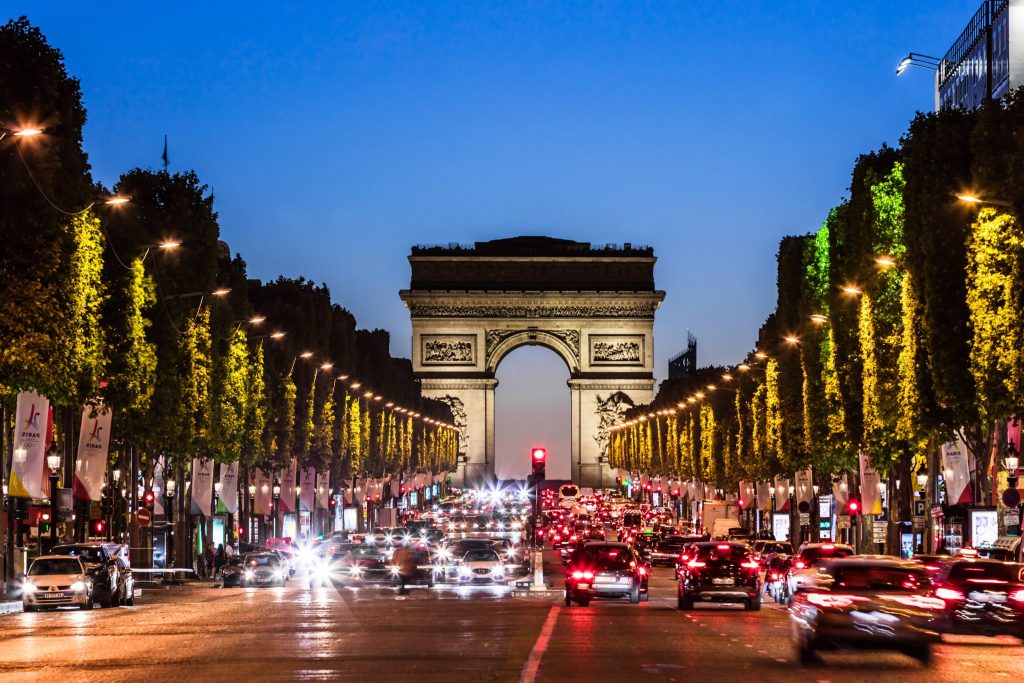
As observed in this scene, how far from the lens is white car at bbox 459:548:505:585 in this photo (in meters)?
59.2

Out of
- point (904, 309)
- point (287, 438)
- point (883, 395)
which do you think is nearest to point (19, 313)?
point (904, 309)

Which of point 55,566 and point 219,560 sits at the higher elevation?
point 55,566

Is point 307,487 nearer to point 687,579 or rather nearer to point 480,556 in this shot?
point 480,556

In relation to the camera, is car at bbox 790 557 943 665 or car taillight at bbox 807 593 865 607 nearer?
car at bbox 790 557 943 665

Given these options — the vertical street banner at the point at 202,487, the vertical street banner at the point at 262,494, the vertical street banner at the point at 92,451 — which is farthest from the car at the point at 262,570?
the vertical street banner at the point at 262,494

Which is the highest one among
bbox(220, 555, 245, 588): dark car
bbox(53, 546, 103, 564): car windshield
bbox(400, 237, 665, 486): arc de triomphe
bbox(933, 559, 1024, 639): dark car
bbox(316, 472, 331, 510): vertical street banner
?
bbox(400, 237, 665, 486): arc de triomphe

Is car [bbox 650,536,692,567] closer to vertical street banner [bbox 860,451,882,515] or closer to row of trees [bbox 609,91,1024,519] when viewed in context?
row of trees [bbox 609,91,1024,519]

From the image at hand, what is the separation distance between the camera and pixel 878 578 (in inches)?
984

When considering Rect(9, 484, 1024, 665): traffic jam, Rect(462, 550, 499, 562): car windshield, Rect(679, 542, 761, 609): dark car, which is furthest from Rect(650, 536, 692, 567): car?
Rect(679, 542, 761, 609): dark car

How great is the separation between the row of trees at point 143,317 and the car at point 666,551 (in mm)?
17706

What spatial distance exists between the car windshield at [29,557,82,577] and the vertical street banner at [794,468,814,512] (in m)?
42.0

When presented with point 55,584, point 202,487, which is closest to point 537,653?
point 55,584

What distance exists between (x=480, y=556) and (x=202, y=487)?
49.9 ft

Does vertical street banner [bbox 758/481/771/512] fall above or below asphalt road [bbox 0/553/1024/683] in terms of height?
above
